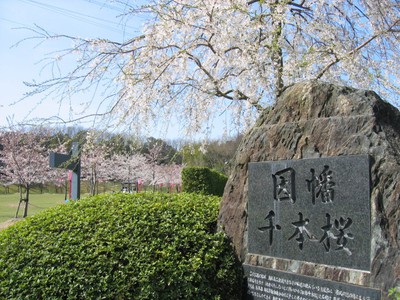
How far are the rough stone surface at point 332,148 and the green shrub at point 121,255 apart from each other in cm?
30

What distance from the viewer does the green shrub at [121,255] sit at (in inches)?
115

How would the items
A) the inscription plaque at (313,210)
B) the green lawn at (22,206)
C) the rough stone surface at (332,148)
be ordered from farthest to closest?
1. the green lawn at (22,206)
2. the inscription plaque at (313,210)
3. the rough stone surface at (332,148)

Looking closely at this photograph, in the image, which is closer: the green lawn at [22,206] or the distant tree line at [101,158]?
the distant tree line at [101,158]

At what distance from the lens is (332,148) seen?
9.55ft

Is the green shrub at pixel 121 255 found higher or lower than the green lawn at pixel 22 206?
higher

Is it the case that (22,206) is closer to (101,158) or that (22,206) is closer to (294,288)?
(101,158)

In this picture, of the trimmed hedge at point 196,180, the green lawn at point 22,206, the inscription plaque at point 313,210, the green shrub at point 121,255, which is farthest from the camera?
the green lawn at point 22,206

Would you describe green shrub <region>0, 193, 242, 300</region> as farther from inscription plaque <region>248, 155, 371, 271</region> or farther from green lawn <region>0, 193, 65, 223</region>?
green lawn <region>0, 193, 65, 223</region>

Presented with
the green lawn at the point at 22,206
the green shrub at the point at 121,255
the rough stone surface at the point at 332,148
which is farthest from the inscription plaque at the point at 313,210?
the green lawn at the point at 22,206

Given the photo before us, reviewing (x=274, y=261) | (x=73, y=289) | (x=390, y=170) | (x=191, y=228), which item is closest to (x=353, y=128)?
(x=390, y=170)

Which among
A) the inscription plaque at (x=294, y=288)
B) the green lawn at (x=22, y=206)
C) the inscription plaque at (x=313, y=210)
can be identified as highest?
the inscription plaque at (x=313, y=210)

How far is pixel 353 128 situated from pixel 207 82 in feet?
14.2

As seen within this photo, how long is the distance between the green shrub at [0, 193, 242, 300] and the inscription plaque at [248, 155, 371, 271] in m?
0.44

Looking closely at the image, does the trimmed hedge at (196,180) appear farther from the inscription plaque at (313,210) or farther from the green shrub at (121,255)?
the inscription plaque at (313,210)
